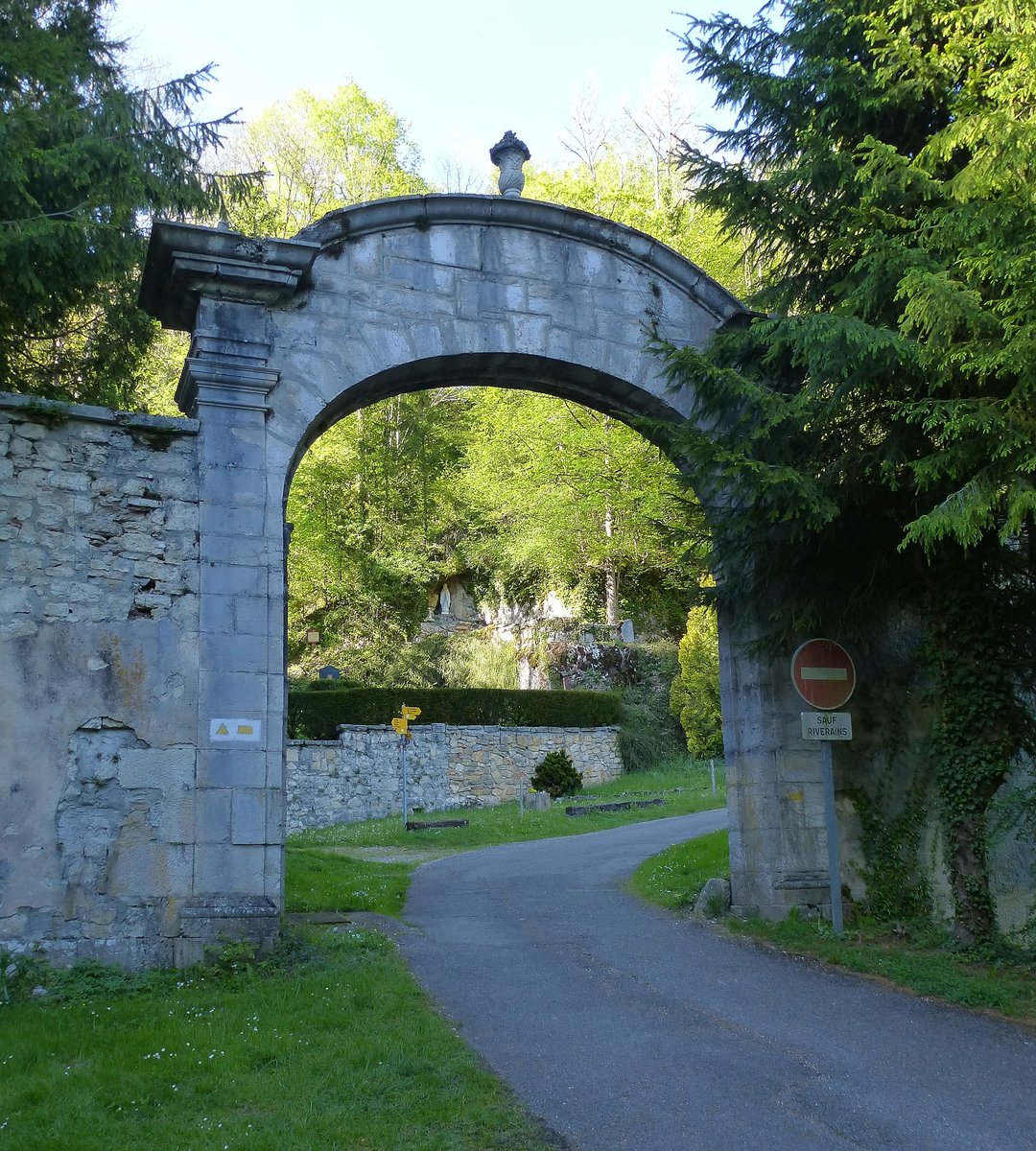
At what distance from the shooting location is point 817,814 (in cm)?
912

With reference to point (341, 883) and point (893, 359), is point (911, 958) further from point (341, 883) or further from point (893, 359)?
point (341, 883)

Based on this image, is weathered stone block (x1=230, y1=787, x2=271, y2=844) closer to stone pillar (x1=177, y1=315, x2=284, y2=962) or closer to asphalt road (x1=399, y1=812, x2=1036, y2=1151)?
stone pillar (x1=177, y1=315, x2=284, y2=962)

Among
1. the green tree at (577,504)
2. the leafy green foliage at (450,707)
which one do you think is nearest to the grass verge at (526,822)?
the leafy green foliage at (450,707)

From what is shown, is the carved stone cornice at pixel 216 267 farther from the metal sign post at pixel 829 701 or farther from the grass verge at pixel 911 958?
the grass verge at pixel 911 958

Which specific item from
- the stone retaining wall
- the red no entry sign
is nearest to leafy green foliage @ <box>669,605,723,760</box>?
the stone retaining wall

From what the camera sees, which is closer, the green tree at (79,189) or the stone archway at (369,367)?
the stone archway at (369,367)

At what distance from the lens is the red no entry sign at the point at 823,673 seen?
8484 millimetres

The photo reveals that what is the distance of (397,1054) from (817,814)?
496 cm

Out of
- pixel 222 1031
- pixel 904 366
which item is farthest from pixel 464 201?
pixel 222 1031

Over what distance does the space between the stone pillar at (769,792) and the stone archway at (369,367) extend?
2 centimetres

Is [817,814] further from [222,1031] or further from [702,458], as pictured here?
[222,1031]

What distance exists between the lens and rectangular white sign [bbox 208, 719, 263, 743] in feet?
24.8

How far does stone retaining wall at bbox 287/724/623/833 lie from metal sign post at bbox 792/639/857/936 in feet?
47.0

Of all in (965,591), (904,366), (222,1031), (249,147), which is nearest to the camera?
(222,1031)
